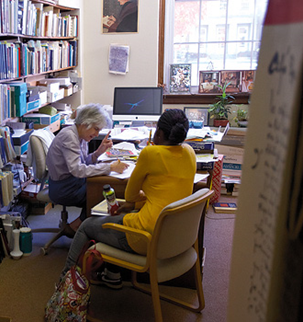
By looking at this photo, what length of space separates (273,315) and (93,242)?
74.5 inches

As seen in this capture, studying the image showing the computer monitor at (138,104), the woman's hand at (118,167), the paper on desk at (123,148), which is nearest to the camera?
the woman's hand at (118,167)

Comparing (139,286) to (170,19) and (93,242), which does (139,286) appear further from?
(170,19)

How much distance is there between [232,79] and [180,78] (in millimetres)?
691

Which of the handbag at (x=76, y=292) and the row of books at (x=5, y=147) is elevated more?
the row of books at (x=5, y=147)

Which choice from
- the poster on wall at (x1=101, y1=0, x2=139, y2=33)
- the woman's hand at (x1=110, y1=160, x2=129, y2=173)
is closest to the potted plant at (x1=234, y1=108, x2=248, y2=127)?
the poster on wall at (x1=101, y1=0, x2=139, y2=33)

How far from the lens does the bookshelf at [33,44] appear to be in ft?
10.2

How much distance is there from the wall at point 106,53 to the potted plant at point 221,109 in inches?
33.5

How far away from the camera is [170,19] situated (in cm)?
519

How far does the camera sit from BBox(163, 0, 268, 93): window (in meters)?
5.13

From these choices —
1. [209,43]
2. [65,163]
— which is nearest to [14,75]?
[65,163]

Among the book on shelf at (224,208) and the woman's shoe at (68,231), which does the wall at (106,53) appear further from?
the woman's shoe at (68,231)

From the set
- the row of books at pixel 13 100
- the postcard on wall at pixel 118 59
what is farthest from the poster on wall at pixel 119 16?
the row of books at pixel 13 100

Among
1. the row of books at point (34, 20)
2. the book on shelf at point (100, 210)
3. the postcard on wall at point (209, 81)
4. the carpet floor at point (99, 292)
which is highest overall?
the row of books at point (34, 20)

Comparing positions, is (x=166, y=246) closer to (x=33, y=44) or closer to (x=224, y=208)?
(x=224, y=208)
